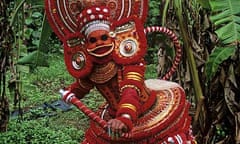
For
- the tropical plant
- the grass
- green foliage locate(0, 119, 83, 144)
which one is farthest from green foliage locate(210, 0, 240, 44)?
green foliage locate(0, 119, 83, 144)

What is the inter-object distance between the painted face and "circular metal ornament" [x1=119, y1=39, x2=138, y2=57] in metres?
0.04

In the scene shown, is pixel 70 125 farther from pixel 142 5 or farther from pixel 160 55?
pixel 142 5

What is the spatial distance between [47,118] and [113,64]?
2.74m

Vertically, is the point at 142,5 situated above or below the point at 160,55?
above

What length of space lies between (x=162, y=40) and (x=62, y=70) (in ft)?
11.4

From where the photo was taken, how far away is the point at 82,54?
2314mm

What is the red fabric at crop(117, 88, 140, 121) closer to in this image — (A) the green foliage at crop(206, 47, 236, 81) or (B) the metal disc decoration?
(B) the metal disc decoration

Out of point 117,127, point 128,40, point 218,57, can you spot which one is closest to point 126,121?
point 117,127

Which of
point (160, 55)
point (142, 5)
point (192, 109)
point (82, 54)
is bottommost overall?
point (192, 109)

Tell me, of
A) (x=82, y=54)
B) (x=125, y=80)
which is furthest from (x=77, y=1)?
(x=125, y=80)

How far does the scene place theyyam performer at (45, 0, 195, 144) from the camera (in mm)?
2271

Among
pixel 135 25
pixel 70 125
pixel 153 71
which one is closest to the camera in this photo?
pixel 135 25

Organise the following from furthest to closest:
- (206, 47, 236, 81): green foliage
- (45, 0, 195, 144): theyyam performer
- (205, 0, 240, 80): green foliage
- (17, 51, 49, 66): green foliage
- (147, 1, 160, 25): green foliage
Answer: (147, 1, 160, 25): green foliage, (17, 51, 49, 66): green foliage, (206, 47, 236, 81): green foliage, (205, 0, 240, 80): green foliage, (45, 0, 195, 144): theyyam performer

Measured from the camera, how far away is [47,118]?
4.95 m
